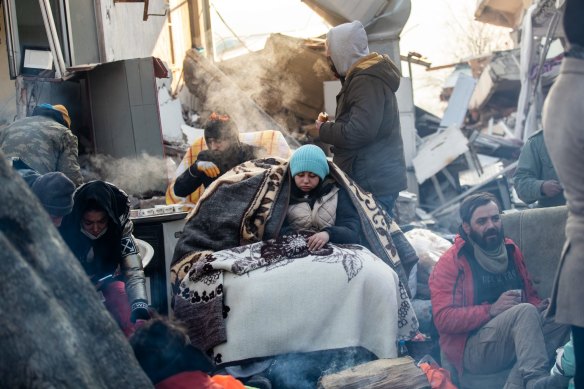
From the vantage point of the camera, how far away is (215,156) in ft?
22.4

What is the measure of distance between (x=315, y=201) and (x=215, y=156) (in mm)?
1406

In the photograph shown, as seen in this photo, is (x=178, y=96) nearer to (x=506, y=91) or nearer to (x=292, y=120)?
(x=292, y=120)

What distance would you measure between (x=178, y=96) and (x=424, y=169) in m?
4.45

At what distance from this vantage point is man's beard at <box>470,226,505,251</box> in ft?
19.1

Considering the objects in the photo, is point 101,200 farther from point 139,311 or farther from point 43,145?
point 43,145

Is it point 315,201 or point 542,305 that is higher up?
point 315,201

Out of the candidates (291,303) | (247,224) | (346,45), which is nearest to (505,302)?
(291,303)

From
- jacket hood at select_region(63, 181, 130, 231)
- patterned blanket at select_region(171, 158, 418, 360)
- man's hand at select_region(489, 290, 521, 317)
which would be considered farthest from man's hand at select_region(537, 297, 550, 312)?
jacket hood at select_region(63, 181, 130, 231)

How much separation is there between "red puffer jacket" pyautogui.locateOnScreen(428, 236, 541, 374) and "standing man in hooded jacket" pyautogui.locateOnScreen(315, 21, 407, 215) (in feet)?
2.24

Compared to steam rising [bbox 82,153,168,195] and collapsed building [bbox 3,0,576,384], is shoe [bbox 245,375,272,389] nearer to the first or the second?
collapsed building [bbox 3,0,576,384]

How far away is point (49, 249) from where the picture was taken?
8.59ft

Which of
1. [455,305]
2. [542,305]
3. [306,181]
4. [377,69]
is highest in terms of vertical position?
[377,69]

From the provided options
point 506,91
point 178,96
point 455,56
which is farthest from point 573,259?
point 455,56

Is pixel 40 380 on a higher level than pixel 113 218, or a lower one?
higher
